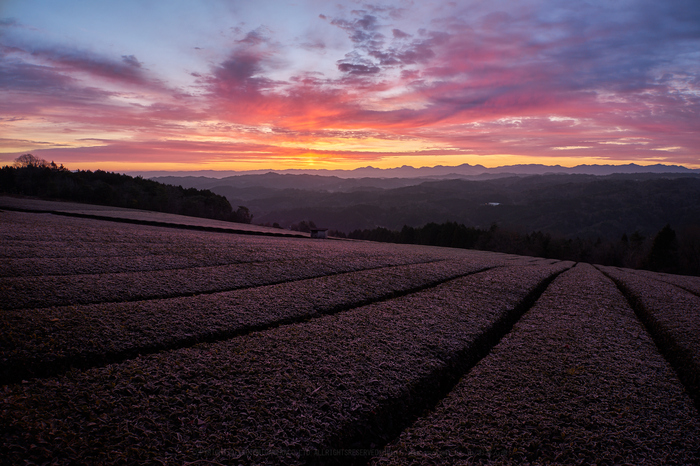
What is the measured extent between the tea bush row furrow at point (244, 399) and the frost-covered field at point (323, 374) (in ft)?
0.13

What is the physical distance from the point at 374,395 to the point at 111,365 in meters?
7.14

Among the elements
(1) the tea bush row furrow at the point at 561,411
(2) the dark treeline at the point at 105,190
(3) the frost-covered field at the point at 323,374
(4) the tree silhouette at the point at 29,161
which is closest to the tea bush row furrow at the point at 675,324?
(3) the frost-covered field at the point at 323,374

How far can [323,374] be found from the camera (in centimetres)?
952

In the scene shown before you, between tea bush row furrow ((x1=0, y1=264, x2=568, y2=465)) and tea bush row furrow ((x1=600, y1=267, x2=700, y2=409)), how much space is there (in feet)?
21.0

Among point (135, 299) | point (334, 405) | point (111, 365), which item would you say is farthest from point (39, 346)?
point (334, 405)

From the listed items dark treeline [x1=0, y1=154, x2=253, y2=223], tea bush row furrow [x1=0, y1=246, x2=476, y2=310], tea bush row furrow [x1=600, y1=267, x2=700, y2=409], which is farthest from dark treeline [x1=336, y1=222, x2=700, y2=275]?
tea bush row furrow [x1=600, y1=267, x2=700, y2=409]

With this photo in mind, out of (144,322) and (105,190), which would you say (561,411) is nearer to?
(144,322)

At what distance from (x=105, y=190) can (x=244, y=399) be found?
122 metres

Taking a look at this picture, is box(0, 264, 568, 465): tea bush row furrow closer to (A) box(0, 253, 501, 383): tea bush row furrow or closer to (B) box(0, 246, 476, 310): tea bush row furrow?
(A) box(0, 253, 501, 383): tea bush row furrow

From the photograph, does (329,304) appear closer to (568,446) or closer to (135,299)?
(135,299)

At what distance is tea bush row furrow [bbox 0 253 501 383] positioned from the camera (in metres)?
9.20

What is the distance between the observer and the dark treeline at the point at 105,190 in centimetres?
10081

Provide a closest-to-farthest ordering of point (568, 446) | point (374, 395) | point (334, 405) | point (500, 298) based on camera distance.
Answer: point (568, 446)
point (334, 405)
point (374, 395)
point (500, 298)

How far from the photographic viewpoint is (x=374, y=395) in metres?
8.74
